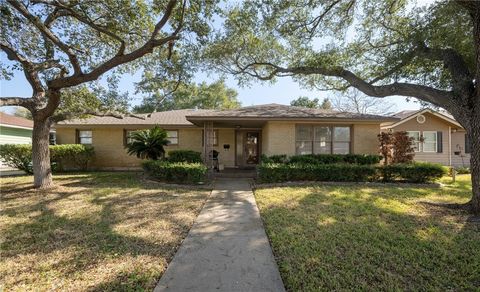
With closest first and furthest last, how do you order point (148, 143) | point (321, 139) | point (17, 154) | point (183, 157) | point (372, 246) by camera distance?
point (372, 246), point (183, 157), point (148, 143), point (17, 154), point (321, 139)

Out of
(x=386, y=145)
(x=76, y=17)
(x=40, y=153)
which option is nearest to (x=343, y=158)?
(x=386, y=145)

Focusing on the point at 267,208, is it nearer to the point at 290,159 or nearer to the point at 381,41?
the point at 290,159

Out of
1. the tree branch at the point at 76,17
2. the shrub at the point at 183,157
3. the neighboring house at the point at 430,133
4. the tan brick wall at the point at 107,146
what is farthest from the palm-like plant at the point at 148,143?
the neighboring house at the point at 430,133

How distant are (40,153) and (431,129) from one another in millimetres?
22774

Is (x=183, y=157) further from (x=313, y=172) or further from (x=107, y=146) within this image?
(x=107, y=146)

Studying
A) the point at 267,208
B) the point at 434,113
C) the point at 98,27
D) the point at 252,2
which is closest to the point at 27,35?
the point at 98,27

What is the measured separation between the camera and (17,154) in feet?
39.6

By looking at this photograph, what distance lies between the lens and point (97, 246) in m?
4.04

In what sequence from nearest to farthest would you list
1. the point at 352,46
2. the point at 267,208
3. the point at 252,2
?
the point at 267,208, the point at 252,2, the point at 352,46

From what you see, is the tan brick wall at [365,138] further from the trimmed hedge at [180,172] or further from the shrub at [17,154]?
the shrub at [17,154]

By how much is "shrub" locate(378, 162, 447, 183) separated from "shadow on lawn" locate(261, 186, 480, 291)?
3.45 m

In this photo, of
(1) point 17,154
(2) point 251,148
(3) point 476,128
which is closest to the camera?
(3) point 476,128

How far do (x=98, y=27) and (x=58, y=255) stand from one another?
24.0ft

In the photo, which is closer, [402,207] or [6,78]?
[402,207]
